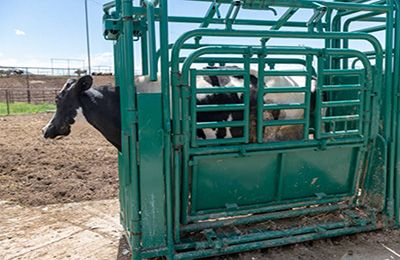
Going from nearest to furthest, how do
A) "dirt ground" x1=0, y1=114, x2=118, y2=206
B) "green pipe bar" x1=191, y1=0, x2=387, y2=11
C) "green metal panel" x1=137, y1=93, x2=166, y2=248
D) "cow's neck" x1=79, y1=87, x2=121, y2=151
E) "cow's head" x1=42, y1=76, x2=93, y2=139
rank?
1. "green metal panel" x1=137, y1=93, x2=166, y2=248
2. "green pipe bar" x1=191, y1=0, x2=387, y2=11
3. "cow's neck" x1=79, y1=87, x2=121, y2=151
4. "cow's head" x1=42, y1=76, x2=93, y2=139
5. "dirt ground" x1=0, y1=114, x2=118, y2=206

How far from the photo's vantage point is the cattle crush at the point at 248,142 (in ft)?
9.21

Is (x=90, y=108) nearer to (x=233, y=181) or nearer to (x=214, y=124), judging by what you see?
(x=214, y=124)

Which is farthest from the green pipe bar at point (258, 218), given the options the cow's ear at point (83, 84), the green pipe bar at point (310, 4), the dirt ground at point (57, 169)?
the green pipe bar at point (310, 4)

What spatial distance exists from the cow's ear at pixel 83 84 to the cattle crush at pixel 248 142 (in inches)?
20.9

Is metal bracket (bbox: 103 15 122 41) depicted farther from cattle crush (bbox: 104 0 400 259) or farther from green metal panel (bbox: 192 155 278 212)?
green metal panel (bbox: 192 155 278 212)

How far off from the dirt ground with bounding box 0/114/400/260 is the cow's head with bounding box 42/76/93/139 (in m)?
0.12

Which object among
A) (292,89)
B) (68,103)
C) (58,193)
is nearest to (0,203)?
(58,193)

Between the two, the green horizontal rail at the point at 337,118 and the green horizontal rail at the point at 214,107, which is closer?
the green horizontal rail at the point at 214,107

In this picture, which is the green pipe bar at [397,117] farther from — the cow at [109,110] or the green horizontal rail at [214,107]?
the green horizontal rail at [214,107]

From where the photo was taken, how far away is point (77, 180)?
526 cm

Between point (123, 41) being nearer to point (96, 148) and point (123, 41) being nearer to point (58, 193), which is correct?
point (58, 193)

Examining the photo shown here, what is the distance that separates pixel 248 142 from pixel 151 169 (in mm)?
882

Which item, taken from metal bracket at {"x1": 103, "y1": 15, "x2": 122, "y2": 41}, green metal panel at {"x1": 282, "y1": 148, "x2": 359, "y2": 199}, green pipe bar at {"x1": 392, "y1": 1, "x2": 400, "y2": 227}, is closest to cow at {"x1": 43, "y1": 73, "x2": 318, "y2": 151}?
green metal panel at {"x1": 282, "y1": 148, "x2": 359, "y2": 199}

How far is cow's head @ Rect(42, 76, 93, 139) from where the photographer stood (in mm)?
3775
